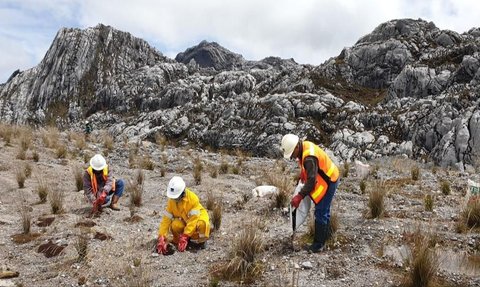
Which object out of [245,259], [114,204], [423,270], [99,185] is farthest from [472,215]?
[99,185]

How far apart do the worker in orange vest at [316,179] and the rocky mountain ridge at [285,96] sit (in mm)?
28018

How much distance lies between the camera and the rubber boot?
24.5 ft

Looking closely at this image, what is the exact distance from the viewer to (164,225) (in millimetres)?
8234

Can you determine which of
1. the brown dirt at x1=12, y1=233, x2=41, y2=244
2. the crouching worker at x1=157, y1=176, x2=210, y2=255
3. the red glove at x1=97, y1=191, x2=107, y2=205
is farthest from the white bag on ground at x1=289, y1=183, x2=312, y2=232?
the brown dirt at x1=12, y1=233, x2=41, y2=244

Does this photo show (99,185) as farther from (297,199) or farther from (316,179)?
(316,179)

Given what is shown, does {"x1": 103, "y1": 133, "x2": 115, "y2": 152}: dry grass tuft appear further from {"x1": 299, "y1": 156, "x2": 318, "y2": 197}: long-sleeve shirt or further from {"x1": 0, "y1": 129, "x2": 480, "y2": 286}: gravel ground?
{"x1": 299, "y1": 156, "x2": 318, "y2": 197}: long-sleeve shirt

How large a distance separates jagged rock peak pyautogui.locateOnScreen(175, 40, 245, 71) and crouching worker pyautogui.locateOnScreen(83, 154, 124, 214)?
6144 inches

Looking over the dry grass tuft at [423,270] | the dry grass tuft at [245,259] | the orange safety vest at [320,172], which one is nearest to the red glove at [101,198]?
the dry grass tuft at [245,259]

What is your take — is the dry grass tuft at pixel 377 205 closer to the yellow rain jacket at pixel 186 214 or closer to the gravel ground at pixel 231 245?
the gravel ground at pixel 231 245

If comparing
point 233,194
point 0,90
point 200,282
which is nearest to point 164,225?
point 200,282

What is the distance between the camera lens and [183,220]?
8.42 m

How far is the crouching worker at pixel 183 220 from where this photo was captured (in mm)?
8039

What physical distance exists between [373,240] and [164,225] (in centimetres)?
416

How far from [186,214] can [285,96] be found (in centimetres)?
5005
